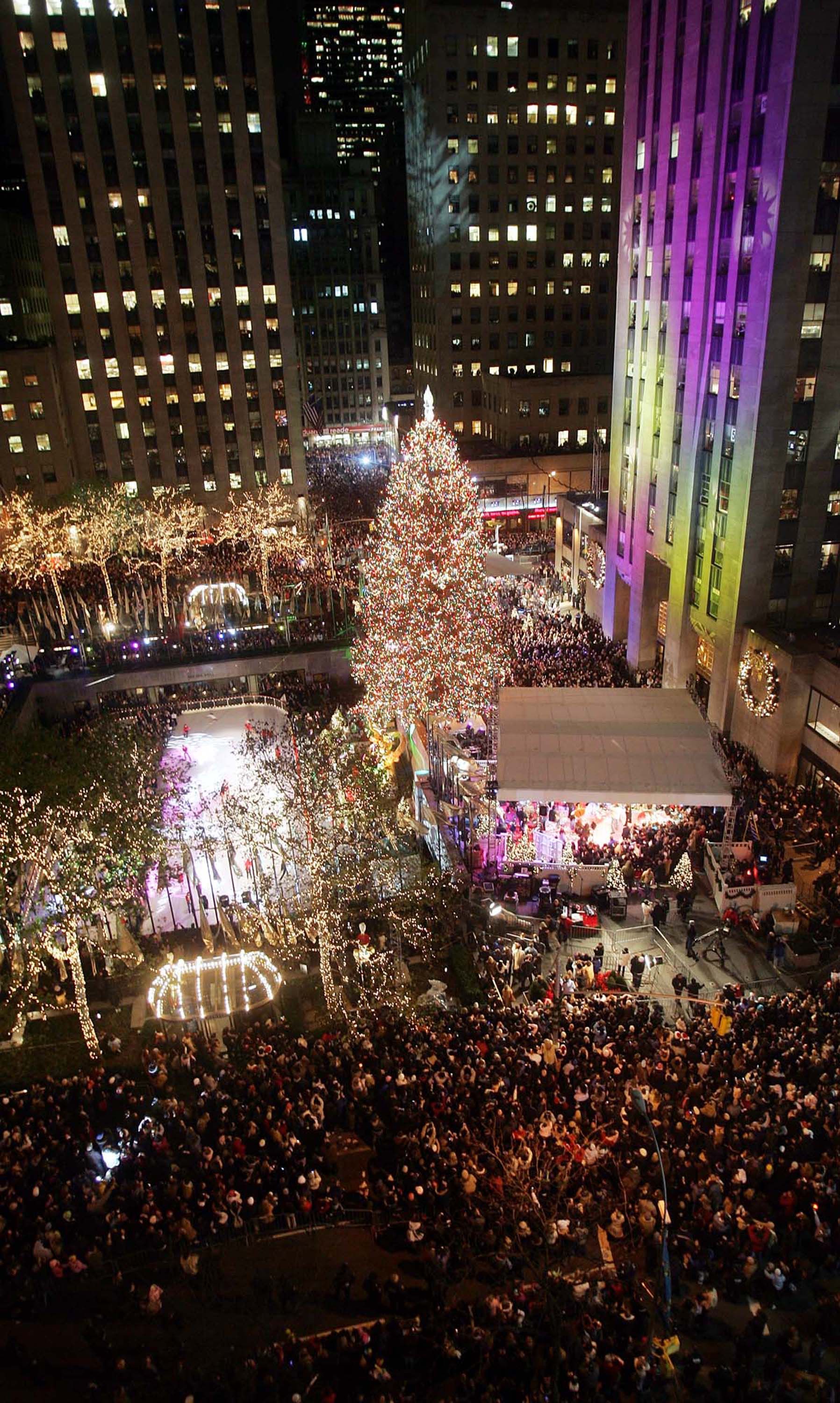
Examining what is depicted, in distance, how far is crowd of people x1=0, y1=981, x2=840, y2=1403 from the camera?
47.7ft

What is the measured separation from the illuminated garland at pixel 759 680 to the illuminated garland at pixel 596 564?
53.4 ft

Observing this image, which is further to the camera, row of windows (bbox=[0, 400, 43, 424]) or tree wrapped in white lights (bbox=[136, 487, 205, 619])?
row of windows (bbox=[0, 400, 43, 424])

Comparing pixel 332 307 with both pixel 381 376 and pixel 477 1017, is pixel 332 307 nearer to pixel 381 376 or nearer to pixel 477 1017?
pixel 381 376

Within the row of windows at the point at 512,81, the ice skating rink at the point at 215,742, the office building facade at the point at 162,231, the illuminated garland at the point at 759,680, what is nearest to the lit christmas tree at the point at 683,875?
the illuminated garland at the point at 759,680

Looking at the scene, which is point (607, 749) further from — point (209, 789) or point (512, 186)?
point (512, 186)

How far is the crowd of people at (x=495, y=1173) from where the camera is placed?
14539 millimetres

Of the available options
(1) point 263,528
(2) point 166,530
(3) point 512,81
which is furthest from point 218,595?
(3) point 512,81

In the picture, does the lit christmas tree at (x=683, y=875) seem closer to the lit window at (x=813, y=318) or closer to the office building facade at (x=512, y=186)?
the lit window at (x=813, y=318)

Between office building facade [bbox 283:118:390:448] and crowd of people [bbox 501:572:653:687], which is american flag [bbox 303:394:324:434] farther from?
crowd of people [bbox 501:572:653:687]

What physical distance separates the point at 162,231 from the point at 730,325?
5668 cm

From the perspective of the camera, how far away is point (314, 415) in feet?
346

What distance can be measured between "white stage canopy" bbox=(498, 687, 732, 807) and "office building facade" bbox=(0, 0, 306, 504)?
5555 centimetres

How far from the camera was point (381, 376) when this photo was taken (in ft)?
413

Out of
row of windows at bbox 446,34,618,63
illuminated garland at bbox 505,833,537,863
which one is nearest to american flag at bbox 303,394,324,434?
row of windows at bbox 446,34,618,63
